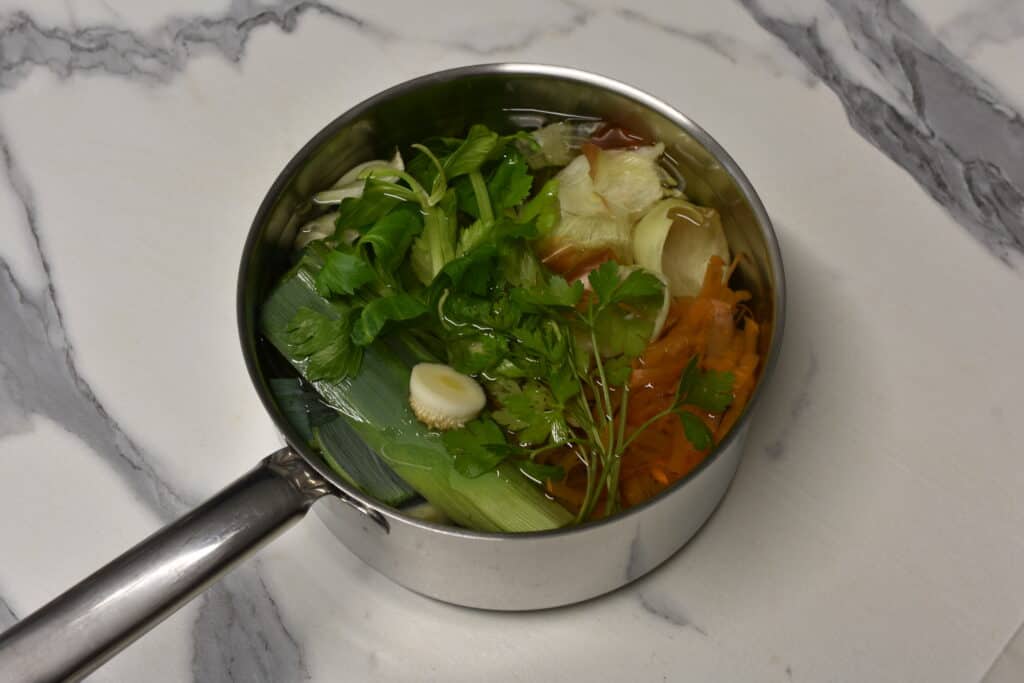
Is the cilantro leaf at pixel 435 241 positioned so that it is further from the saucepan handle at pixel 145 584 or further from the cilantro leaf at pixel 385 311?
the saucepan handle at pixel 145 584

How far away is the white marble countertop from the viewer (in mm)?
975

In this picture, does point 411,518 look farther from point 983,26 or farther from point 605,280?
point 983,26

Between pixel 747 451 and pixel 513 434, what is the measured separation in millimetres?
267

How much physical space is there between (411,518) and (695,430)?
0.26m

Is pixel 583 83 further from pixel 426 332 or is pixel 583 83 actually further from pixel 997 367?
pixel 997 367

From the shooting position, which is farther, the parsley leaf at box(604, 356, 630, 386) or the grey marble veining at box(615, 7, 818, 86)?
the grey marble veining at box(615, 7, 818, 86)

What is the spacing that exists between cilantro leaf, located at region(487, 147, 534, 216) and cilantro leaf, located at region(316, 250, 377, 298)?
0.52ft

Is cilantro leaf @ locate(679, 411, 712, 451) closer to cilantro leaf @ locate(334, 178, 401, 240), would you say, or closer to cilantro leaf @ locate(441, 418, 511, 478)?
cilantro leaf @ locate(441, 418, 511, 478)

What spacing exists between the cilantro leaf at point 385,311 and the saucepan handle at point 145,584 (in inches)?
7.3

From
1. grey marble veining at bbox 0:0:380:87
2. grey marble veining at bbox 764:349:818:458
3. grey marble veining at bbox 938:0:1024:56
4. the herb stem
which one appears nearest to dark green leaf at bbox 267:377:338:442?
the herb stem

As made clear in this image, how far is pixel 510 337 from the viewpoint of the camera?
0.96m

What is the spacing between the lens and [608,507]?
0.92 metres

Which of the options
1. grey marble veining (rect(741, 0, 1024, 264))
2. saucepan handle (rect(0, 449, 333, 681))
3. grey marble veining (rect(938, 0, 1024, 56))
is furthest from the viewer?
grey marble veining (rect(938, 0, 1024, 56))

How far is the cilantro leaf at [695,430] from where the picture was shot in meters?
0.89
